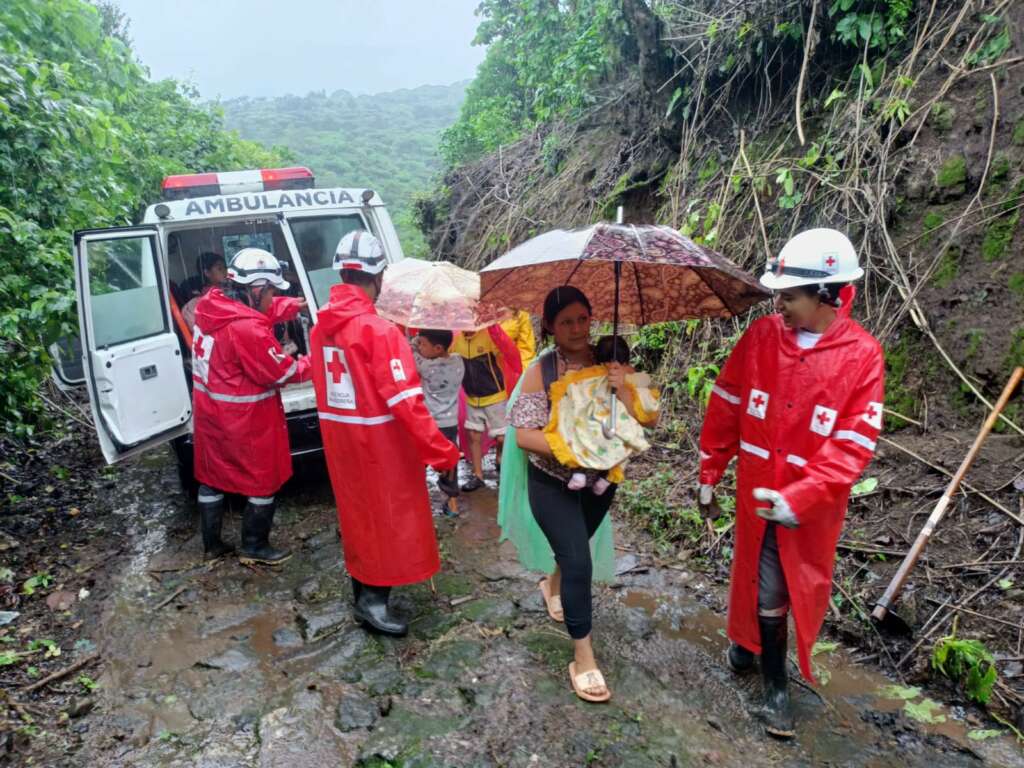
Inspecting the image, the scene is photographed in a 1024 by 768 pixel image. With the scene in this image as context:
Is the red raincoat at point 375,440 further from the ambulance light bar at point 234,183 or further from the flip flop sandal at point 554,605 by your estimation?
the ambulance light bar at point 234,183

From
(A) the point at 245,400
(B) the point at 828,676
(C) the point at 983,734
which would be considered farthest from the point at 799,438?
(A) the point at 245,400

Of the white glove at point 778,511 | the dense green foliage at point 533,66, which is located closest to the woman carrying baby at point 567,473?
the white glove at point 778,511

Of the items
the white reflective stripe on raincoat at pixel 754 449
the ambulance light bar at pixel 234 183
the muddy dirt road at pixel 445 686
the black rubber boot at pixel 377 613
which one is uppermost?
the ambulance light bar at pixel 234 183

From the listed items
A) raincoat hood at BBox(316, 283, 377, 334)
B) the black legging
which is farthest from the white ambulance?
the black legging

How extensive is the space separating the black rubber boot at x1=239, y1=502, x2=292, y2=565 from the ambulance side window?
151cm

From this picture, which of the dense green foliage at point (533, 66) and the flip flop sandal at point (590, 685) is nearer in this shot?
the flip flop sandal at point (590, 685)

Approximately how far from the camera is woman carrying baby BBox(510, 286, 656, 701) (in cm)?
265

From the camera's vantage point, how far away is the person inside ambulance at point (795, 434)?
232cm

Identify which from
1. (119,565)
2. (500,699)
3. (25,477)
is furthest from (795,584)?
(25,477)

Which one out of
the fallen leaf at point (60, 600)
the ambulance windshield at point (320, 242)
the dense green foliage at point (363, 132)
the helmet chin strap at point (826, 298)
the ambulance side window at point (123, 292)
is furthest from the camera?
the dense green foliage at point (363, 132)

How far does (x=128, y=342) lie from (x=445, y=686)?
10.5 ft

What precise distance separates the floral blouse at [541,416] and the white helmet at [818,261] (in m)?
0.90

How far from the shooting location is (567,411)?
265cm

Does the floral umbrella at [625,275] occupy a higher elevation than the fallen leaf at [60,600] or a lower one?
higher
